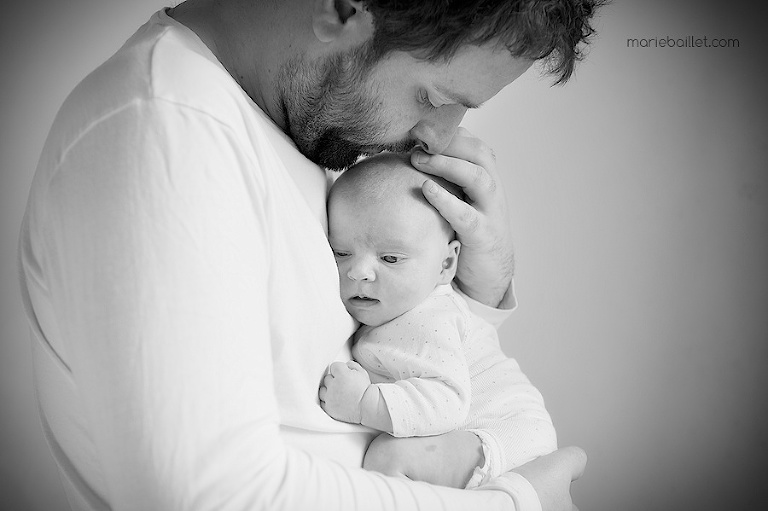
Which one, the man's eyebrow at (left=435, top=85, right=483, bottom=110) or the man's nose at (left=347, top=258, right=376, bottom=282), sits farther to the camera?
the man's nose at (left=347, top=258, right=376, bottom=282)

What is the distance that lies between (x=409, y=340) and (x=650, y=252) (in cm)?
134

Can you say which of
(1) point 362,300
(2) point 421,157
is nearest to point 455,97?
(2) point 421,157

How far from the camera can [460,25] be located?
102cm

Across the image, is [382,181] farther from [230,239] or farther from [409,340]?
[230,239]

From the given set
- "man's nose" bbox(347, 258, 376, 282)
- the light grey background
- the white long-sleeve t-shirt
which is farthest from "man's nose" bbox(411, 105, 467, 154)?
the light grey background

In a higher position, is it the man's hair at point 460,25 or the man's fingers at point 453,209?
the man's hair at point 460,25

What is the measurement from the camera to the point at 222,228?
0.79 metres

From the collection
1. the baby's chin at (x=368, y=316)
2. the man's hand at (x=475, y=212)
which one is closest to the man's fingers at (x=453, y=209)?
the man's hand at (x=475, y=212)

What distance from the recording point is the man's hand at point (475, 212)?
1.35 m

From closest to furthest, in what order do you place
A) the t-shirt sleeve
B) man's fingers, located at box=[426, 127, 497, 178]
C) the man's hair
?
the t-shirt sleeve < the man's hair < man's fingers, located at box=[426, 127, 497, 178]

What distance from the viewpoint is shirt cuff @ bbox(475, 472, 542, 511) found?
3.52 ft

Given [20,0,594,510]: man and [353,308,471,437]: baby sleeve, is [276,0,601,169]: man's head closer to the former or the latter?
[20,0,594,510]: man

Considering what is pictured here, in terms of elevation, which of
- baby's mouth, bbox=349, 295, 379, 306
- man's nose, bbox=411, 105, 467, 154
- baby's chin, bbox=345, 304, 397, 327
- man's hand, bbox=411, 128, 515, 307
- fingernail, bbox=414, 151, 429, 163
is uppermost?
man's nose, bbox=411, 105, 467, 154

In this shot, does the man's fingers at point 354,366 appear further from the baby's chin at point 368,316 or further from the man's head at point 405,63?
the man's head at point 405,63
